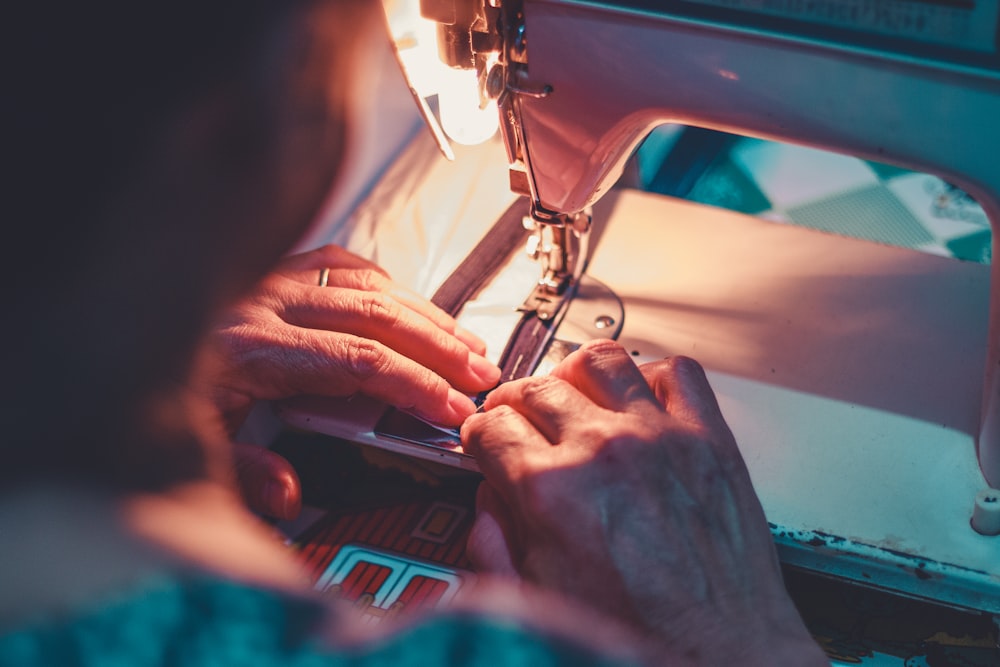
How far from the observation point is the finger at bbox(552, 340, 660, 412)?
913 millimetres

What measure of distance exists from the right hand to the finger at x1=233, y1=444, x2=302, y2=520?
0.25m

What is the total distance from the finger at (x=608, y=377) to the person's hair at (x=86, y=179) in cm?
53

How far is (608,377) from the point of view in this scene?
0.93 metres

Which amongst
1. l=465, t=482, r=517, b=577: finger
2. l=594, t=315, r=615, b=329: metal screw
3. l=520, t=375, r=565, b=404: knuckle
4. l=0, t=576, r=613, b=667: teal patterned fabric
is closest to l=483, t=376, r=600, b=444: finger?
l=520, t=375, r=565, b=404: knuckle

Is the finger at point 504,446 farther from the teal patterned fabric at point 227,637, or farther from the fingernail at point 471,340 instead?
the teal patterned fabric at point 227,637

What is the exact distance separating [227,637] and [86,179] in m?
0.24

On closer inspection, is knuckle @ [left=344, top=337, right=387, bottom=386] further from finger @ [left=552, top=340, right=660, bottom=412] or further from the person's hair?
the person's hair

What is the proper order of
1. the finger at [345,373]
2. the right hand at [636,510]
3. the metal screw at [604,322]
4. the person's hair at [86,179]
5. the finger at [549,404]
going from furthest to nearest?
the metal screw at [604,322]
the finger at [345,373]
the finger at [549,404]
the right hand at [636,510]
the person's hair at [86,179]

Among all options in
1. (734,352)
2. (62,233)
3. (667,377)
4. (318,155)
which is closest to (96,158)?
(62,233)

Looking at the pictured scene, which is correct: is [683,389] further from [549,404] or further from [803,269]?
[803,269]

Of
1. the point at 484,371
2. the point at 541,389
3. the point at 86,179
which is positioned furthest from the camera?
the point at 484,371

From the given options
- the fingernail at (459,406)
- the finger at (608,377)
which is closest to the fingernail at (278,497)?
the fingernail at (459,406)

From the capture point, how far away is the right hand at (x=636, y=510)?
2.56 ft

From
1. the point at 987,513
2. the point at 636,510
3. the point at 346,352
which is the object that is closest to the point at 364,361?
the point at 346,352
